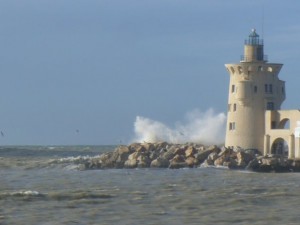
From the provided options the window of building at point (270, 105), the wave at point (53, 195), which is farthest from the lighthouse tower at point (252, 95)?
the wave at point (53, 195)

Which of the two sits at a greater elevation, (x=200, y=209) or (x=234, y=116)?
(x=234, y=116)

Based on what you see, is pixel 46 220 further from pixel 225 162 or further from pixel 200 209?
pixel 225 162

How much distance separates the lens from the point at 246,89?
49.0 meters

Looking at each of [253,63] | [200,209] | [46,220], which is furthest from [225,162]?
[46,220]

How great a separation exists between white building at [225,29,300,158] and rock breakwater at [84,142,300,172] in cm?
98

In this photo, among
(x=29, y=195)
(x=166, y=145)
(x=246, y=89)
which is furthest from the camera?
(x=166, y=145)

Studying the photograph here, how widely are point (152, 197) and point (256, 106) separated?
63.5ft

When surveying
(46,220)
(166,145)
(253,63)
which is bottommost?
(46,220)

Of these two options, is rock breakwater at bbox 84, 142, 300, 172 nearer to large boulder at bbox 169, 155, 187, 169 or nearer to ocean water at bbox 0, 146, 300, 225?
large boulder at bbox 169, 155, 187, 169

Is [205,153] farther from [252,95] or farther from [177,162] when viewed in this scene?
[252,95]

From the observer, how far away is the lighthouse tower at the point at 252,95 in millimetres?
48737

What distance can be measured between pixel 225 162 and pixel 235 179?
7.66m

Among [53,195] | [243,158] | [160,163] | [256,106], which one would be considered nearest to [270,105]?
[256,106]

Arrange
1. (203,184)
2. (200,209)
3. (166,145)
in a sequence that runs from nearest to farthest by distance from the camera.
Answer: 1. (200,209)
2. (203,184)
3. (166,145)
